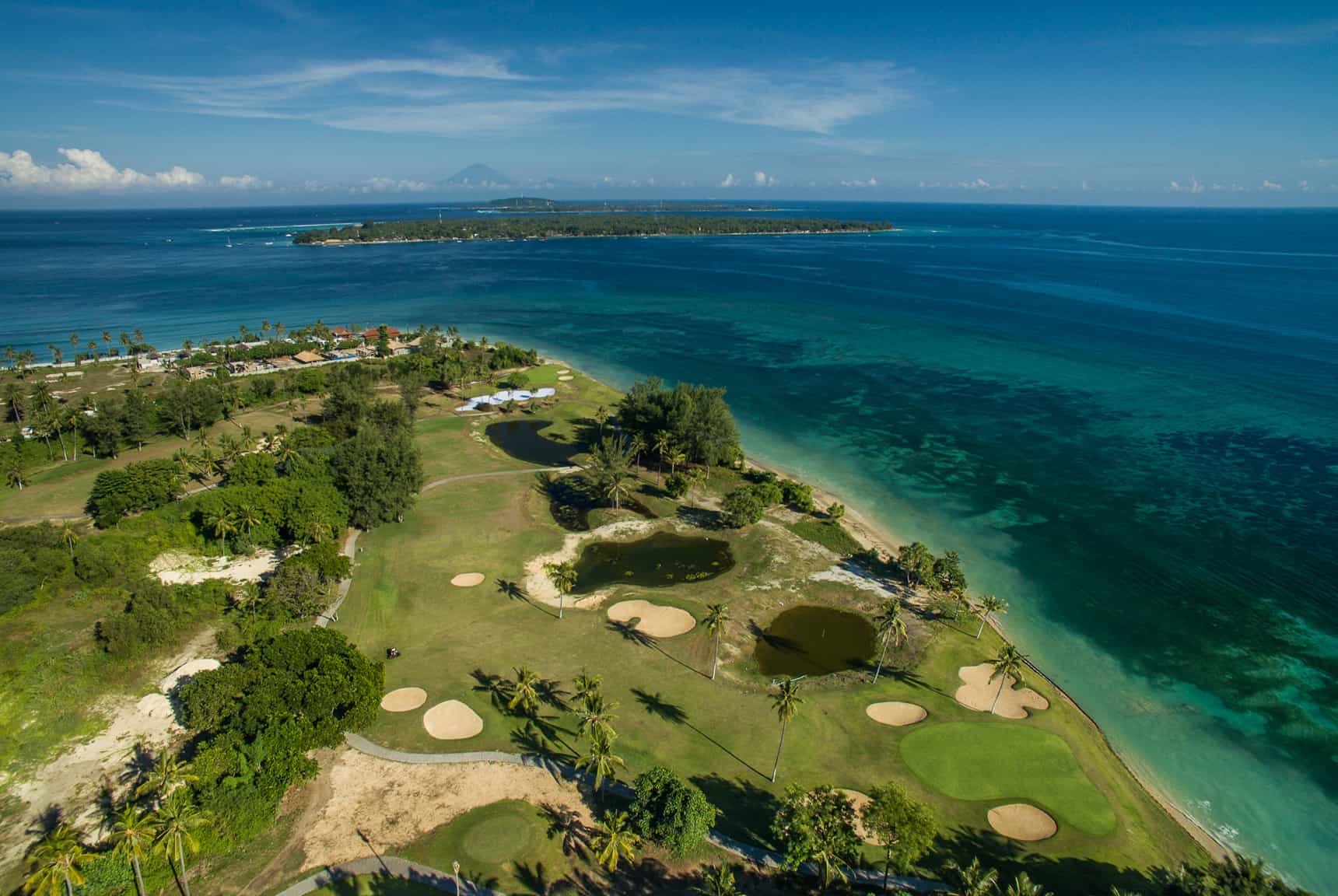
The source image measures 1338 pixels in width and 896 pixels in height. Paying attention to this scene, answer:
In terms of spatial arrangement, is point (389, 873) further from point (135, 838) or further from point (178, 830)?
point (135, 838)

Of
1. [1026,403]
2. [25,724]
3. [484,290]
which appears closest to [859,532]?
[1026,403]

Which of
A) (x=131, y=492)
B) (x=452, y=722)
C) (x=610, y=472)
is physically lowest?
(x=452, y=722)

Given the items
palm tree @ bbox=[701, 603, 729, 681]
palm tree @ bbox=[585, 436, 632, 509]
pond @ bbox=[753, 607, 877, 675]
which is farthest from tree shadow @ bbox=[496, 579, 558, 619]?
pond @ bbox=[753, 607, 877, 675]

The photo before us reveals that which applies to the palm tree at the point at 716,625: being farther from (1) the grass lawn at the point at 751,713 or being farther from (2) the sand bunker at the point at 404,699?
(2) the sand bunker at the point at 404,699

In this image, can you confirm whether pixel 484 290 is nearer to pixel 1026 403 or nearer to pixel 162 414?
pixel 162 414

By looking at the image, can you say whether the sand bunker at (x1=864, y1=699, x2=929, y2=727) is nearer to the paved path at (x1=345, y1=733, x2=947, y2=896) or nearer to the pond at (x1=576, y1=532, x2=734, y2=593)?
the paved path at (x1=345, y1=733, x2=947, y2=896)

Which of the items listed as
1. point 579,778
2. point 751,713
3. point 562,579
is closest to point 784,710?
point 751,713
